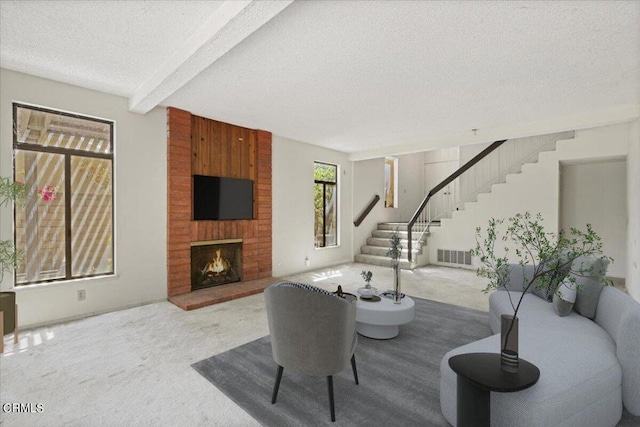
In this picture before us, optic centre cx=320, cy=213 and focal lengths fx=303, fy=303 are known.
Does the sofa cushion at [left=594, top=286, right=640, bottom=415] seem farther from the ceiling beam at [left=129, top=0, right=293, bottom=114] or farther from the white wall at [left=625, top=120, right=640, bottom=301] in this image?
the white wall at [left=625, top=120, right=640, bottom=301]

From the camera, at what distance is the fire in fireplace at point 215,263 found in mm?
4926

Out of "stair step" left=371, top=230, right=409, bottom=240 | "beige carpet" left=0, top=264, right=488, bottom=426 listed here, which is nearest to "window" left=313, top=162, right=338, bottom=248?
"stair step" left=371, top=230, right=409, bottom=240

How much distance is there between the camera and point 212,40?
2.51m

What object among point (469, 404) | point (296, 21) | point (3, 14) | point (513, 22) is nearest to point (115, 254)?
point (3, 14)

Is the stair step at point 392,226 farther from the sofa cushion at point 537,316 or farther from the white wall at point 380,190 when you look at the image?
the sofa cushion at point 537,316

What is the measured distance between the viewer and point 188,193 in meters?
4.73

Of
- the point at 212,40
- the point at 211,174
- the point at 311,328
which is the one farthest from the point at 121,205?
the point at 311,328

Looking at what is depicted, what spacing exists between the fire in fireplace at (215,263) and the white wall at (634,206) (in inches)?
235

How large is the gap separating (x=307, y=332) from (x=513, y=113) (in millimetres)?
4701

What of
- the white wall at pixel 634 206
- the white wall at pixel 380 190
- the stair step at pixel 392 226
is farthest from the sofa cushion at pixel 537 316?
the stair step at pixel 392 226

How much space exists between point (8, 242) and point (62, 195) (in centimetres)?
75

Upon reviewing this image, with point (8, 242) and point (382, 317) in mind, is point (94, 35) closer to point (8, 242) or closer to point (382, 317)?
point (8, 242)

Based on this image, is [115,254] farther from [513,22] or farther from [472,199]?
[472,199]

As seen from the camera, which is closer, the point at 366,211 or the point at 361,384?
the point at 361,384
